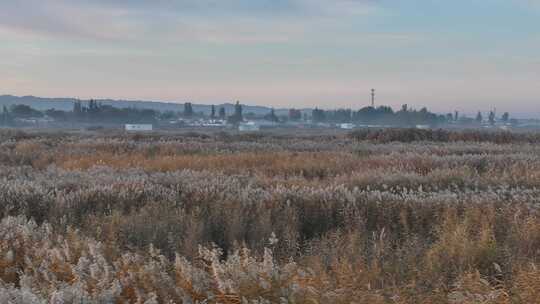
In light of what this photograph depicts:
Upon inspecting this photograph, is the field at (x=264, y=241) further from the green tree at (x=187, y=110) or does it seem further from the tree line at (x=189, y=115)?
the green tree at (x=187, y=110)

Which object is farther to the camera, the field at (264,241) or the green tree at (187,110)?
the green tree at (187,110)

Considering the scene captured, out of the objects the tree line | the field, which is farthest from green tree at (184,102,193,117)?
the field

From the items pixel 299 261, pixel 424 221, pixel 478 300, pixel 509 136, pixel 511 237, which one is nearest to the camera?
pixel 478 300

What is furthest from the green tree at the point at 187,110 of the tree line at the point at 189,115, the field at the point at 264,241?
the field at the point at 264,241

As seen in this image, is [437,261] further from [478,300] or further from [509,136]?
[509,136]

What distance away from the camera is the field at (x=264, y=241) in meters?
4.15

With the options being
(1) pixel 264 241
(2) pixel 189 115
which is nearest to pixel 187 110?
(2) pixel 189 115

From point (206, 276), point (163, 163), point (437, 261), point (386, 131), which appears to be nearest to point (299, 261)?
point (437, 261)

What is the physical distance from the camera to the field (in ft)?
13.6

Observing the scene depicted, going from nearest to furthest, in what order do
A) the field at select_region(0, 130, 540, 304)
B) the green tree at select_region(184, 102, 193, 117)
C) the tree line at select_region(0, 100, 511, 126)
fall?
the field at select_region(0, 130, 540, 304) → the tree line at select_region(0, 100, 511, 126) → the green tree at select_region(184, 102, 193, 117)

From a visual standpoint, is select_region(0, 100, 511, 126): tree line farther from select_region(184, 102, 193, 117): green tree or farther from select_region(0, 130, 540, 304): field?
select_region(0, 130, 540, 304): field

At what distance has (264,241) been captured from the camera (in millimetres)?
7102

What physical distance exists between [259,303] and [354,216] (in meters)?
4.49

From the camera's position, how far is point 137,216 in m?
7.66
